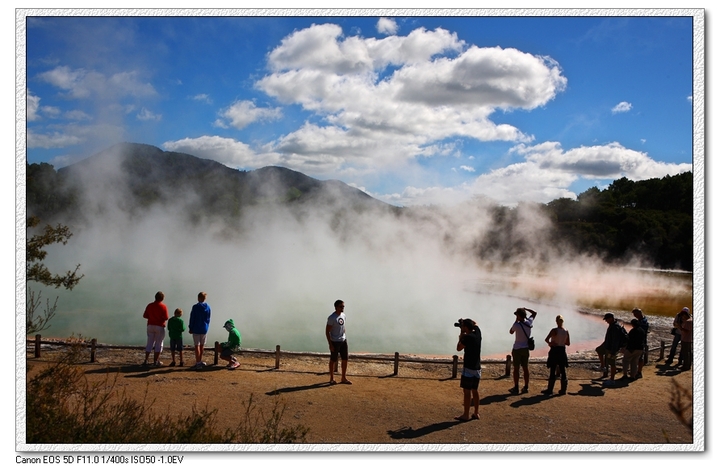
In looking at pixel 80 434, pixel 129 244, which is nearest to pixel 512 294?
pixel 80 434

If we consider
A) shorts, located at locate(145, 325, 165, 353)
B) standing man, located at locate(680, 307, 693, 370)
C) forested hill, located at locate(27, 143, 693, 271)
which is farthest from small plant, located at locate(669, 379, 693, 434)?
shorts, located at locate(145, 325, 165, 353)

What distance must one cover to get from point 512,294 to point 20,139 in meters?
22.0

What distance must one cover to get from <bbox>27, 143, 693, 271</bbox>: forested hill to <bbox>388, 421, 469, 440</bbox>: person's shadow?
159 inches

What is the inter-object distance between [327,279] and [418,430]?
19.4 metres

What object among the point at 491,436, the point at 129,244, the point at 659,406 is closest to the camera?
the point at 491,436

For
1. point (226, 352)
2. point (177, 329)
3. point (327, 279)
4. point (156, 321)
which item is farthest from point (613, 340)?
point (327, 279)

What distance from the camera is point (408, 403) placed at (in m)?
7.00

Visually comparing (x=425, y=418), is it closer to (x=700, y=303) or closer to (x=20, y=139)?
(x=700, y=303)

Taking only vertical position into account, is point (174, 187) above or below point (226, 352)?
above

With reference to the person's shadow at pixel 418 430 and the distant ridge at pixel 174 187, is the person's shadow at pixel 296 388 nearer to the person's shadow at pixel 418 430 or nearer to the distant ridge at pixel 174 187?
the person's shadow at pixel 418 430

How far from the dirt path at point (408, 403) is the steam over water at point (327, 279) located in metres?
4.29

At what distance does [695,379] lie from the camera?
5.41 m

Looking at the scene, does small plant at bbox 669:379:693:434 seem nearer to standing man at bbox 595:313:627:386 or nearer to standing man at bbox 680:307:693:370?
standing man at bbox 595:313:627:386

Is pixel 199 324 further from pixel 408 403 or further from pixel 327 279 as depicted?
pixel 327 279
